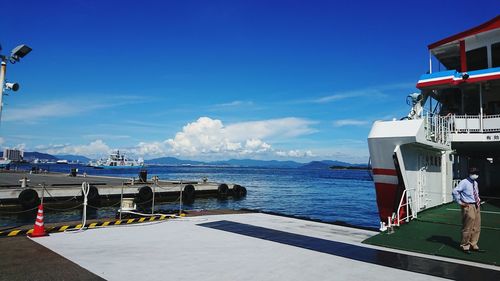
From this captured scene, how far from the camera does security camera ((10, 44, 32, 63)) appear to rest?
7797 millimetres

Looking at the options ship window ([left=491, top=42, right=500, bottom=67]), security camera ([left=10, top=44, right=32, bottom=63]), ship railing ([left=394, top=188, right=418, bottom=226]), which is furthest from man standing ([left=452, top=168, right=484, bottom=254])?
security camera ([left=10, top=44, right=32, bottom=63])

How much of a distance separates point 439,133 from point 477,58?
6494 millimetres

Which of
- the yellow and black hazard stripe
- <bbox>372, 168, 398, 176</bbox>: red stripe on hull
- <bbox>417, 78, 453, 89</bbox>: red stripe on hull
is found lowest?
the yellow and black hazard stripe

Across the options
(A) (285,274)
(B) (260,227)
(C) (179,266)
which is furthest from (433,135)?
(C) (179,266)

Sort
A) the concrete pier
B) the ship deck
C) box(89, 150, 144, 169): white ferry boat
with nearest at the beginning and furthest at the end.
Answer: the ship deck → the concrete pier → box(89, 150, 144, 169): white ferry boat

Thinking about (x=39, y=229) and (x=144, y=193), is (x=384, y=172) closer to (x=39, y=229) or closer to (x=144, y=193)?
(x=39, y=229)

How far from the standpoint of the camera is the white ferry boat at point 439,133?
10.2m

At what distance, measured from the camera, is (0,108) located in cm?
768

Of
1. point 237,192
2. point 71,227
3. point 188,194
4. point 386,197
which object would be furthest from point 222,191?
point 71,227

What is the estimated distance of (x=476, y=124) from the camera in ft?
41.5

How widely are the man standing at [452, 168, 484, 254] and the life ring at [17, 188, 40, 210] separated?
2336 centimetres

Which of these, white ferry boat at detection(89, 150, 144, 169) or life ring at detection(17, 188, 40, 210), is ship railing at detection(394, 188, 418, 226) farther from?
white ferry boat at detection(89, 150, 144, 169)

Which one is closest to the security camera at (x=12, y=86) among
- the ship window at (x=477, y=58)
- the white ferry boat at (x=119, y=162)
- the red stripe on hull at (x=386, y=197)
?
the red stripe on hull at (x=386, y=197)

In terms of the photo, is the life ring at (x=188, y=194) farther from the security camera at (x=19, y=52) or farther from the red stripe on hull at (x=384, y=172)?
the security camera at (x=19, y=52)
